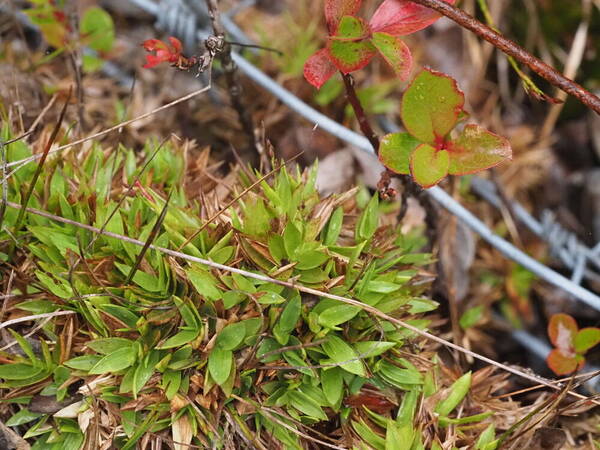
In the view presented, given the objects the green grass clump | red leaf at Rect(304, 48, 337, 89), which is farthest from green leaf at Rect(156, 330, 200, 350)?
red leaf at Rect(304, 48, 337, 89)

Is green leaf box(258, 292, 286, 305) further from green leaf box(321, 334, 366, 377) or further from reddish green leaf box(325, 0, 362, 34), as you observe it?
reddish green leaf box(325, 0, 362, 34)

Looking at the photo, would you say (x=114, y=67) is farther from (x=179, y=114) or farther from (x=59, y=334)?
(x=59, y=334)

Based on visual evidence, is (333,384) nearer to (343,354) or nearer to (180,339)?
(343,354)

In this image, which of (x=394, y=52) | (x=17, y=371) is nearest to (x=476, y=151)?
(x=394, y=52)

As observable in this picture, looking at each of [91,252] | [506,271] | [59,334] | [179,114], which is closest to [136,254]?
[91,252]

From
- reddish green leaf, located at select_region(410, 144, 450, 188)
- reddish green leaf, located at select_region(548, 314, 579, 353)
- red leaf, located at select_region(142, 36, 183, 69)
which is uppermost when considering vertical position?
red leaf, located at select_region(142, 36, 183, 69)

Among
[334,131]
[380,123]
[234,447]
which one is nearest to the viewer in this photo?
[234,447]

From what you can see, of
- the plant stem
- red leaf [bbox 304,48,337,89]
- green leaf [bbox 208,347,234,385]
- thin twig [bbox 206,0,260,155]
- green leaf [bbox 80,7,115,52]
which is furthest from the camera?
green leaf [bbox 80,7,115,52]
